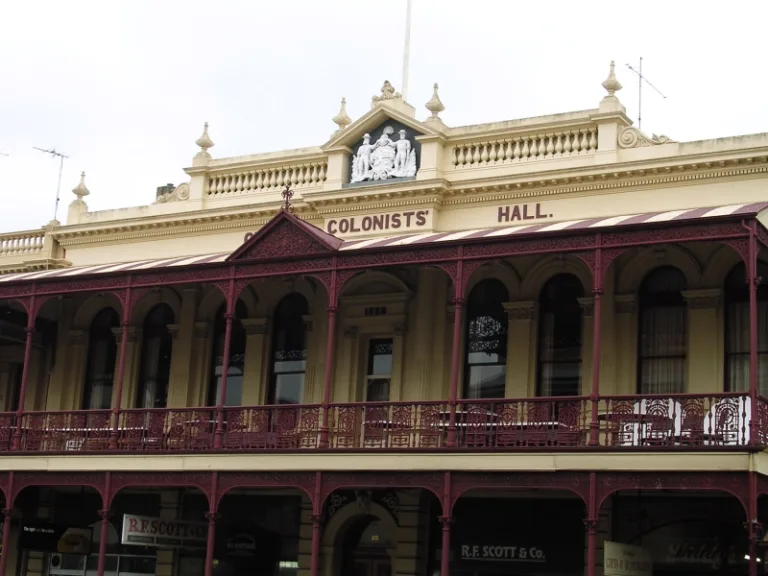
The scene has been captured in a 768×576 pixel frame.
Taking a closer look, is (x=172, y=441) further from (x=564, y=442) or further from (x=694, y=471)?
(x=694, y=471)

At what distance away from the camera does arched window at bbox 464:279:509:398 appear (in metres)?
21.4

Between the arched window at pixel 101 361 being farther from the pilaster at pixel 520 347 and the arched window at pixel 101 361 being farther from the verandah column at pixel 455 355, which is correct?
the verandah column at pixel 455 355

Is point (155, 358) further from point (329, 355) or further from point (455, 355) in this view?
point (455, 355)

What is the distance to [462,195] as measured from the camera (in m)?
22.1

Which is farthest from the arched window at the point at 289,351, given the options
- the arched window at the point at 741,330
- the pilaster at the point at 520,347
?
the arched window at the point at 741,330

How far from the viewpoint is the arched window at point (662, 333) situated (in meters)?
19.9

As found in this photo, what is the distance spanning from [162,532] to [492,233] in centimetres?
726

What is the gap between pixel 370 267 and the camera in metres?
20.1

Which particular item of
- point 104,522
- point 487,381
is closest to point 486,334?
point 487,381

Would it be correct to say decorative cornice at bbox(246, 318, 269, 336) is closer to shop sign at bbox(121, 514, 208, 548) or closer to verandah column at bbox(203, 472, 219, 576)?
shop sign at bbox(121, 514, 208, 548)

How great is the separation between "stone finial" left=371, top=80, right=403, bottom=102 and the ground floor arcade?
6.80 metres

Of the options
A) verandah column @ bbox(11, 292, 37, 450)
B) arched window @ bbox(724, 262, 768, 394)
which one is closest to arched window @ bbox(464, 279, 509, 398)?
arched window @ bbox(724, 262, 768, 394)

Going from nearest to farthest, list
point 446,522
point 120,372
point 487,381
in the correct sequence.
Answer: point 446,522
point 487,381
point 120,372

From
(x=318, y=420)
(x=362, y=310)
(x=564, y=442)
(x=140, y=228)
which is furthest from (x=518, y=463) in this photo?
(x=140, y=228)
